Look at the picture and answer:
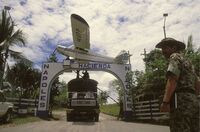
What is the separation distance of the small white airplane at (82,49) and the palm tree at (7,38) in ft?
18.9

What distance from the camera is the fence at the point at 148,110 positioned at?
20.3 metres

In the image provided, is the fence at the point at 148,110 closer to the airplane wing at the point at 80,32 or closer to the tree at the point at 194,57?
the tree at the point at 194,57

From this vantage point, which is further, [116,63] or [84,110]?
[116,63]

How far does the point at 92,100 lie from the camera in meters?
22.3

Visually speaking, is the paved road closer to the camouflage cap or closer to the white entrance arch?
the camouflage cap

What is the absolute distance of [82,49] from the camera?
29078mm

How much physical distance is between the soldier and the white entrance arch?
21.7 meters

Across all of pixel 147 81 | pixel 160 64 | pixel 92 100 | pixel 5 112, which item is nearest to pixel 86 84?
pixel 92 100

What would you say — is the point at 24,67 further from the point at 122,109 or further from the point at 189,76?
the point at 189,76

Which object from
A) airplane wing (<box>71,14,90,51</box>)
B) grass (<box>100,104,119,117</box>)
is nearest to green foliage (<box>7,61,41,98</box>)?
airplane wing (<box>71,14,90,51</box>)

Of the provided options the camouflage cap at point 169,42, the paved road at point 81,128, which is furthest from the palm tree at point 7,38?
the camouflage cap at point 169,42

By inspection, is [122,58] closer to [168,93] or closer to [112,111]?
[112,111]

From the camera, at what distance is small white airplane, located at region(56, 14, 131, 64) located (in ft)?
92.7

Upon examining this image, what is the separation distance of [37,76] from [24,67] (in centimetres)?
242
